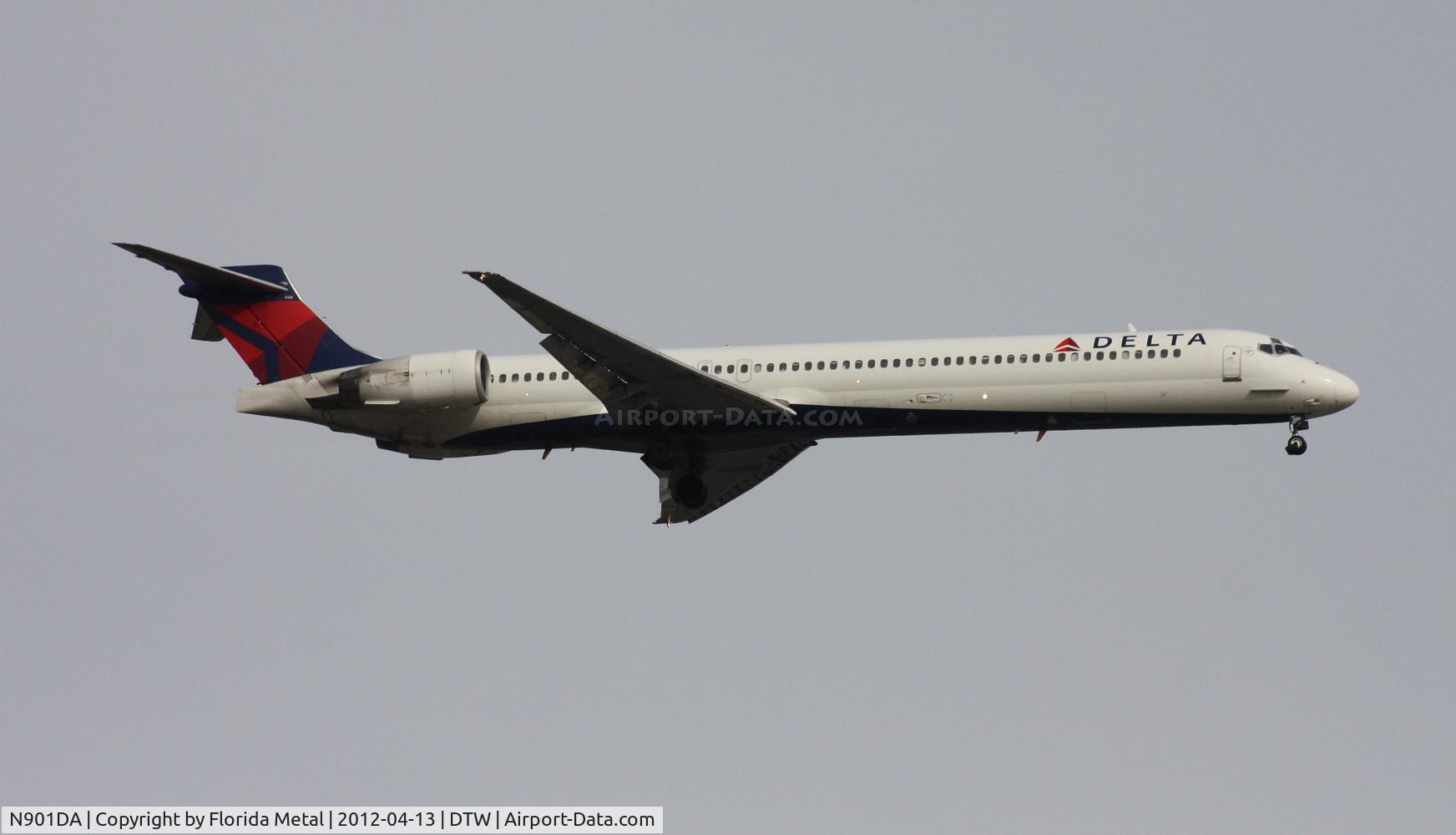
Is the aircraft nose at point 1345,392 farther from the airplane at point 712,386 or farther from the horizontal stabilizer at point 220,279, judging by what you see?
the horizontal stabilizer at point 220,279

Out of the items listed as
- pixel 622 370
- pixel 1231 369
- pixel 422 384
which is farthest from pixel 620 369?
pixel 1231 369

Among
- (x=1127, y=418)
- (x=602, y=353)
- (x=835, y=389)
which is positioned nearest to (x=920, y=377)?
(x=835, y=389)

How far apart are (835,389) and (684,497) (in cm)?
472

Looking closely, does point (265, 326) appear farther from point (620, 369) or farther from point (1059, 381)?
point (1059, 381)

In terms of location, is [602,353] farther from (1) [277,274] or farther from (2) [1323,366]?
(2) [1323,366]

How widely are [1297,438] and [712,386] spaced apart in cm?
1077

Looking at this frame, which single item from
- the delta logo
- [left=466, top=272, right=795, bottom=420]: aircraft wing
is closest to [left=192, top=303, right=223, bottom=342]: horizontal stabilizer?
[left=466, top=272, right=795, bottom=420]: aircraft wing

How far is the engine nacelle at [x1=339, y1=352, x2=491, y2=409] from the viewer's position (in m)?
33.2

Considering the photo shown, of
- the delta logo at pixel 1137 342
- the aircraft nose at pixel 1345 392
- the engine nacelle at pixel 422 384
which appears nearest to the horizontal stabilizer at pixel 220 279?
the engine nacelle at pixel 422 384

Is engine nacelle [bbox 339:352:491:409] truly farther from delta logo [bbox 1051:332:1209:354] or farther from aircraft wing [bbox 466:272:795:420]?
delta logo [bbox 1051:332:1209:354]

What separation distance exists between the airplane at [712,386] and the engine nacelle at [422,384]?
35mm

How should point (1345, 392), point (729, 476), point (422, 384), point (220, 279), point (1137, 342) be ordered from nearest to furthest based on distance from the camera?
point (1345, 392) → point (1137, 342) → point (422, 384) → point (220, 279) → point (729, 476)

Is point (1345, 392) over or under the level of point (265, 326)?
under

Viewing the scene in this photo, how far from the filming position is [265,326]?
3509 centimetres
